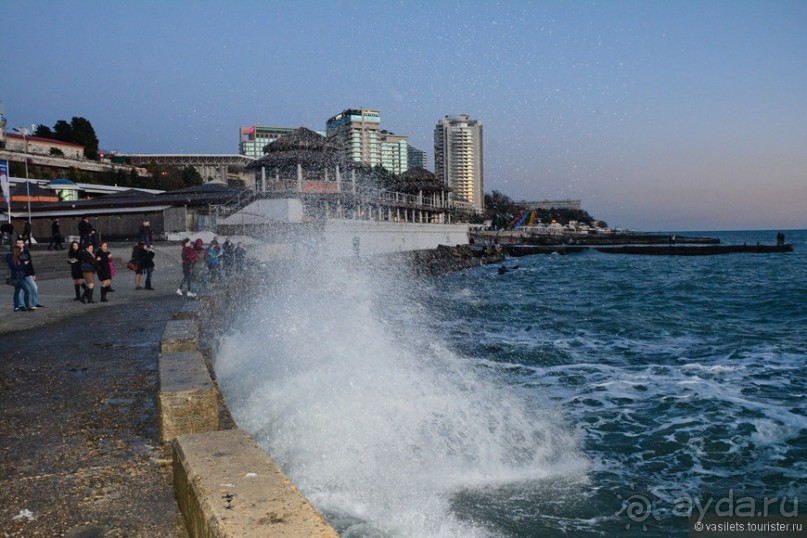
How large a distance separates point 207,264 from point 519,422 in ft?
40.3

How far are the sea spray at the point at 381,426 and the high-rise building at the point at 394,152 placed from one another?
153m

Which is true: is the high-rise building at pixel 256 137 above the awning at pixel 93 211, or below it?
above

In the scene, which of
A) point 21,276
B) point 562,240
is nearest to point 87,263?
point 21,276

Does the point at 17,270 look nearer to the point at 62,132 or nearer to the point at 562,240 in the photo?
the point at 62,132

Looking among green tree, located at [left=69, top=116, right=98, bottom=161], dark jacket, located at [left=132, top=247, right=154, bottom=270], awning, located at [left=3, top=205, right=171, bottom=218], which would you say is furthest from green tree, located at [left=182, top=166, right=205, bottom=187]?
dark jacket, located at [left=132, top=247, right=154, bottom=270]

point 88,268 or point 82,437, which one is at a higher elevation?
point 88,268

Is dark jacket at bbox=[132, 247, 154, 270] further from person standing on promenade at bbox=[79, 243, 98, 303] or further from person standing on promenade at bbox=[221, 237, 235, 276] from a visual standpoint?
person standing on promenade at bbox=[221, 237, 235, 276]

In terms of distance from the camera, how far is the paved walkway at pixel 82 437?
316 cm

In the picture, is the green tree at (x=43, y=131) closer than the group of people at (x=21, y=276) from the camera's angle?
No

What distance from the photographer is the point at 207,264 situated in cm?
1745

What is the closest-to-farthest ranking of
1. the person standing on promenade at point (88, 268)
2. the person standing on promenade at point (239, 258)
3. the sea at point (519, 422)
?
the sea at point (519, 422), the person standing on promenade at point (88, 268), the person standing on promenade at point (239, 258)

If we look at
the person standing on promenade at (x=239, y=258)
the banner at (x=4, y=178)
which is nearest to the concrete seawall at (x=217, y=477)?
the person standing on promenade at (x=239, y=258)

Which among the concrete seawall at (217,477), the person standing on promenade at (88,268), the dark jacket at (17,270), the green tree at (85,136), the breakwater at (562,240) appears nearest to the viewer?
the concrete seawall at (217,477)

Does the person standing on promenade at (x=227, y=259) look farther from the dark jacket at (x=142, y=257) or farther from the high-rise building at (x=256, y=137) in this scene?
the high-rise building at (x=256, y=137)
